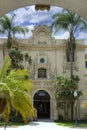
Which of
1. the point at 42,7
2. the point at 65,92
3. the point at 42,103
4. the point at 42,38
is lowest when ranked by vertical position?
the point at 42,103

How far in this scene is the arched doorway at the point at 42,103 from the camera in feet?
154

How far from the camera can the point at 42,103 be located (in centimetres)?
4953

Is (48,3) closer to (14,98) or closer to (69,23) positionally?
(14,98)

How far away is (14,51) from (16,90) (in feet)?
65.7

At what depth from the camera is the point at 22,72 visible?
2545cm

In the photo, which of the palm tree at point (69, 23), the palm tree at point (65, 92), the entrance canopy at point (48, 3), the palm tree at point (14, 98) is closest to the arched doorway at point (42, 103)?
the palm tree at point (65, 92)

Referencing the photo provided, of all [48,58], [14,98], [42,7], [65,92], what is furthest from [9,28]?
[42,7]

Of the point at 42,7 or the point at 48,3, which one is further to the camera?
the point at 42,7

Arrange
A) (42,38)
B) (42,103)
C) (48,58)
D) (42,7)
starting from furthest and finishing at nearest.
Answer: (42,103) → (42,38) → (48,58) → (42,7)

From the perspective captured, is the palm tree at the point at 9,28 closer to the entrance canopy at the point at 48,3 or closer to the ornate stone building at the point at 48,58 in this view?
the ornate stone building at the point at 48,58

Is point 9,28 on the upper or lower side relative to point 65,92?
upper

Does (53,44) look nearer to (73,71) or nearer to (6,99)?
(73,71)

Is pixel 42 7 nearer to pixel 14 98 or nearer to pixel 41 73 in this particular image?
pixel 14 98

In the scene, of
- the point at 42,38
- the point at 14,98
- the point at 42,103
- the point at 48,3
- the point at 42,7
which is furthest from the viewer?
the point at 42,103
